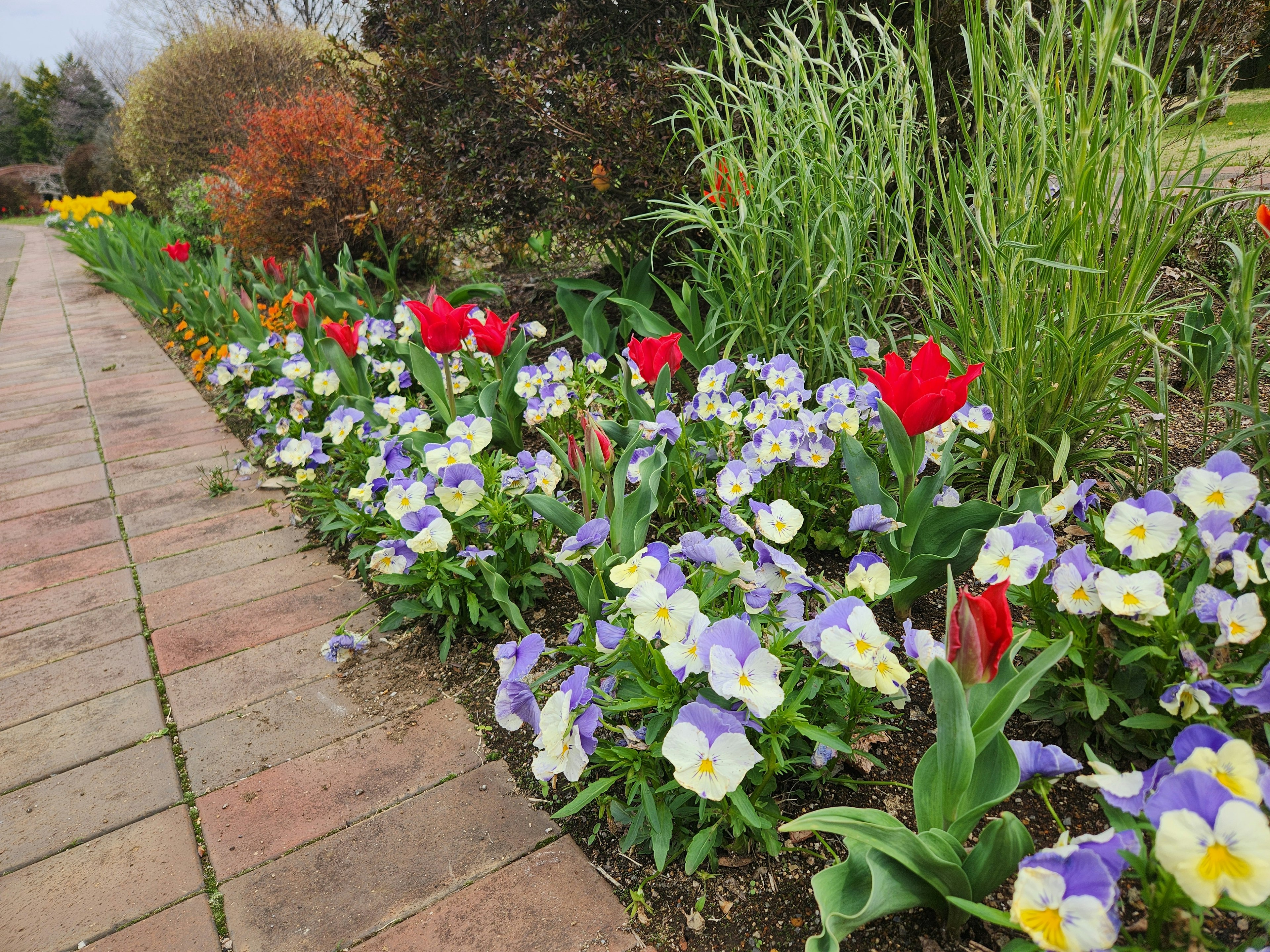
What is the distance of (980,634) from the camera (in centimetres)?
105

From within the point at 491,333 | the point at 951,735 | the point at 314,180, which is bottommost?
the point at 951,735

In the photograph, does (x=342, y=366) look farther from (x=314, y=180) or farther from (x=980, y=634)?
(x=314, y=180)

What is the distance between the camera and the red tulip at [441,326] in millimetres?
2244

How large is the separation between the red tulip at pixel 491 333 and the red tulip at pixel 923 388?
1.25 metres

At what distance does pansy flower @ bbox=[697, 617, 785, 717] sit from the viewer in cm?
112

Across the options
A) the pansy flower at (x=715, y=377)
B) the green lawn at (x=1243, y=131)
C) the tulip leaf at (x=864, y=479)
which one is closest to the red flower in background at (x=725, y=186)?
the pansy flower at (x=715, y=377)

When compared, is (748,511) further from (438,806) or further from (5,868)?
(5,868)

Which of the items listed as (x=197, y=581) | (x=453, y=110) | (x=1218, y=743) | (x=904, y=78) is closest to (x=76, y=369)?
(x=453, y=110)

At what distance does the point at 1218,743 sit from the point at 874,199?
196cm

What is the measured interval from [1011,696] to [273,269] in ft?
14.6

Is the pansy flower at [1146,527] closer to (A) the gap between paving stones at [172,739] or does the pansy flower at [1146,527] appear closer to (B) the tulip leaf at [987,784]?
(B) the tulip leaf at [987,784]

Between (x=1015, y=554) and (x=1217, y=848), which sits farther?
(x=1015, y=554)

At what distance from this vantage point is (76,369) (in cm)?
473

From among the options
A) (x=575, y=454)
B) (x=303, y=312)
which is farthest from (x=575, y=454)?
(x=303, y=312)
